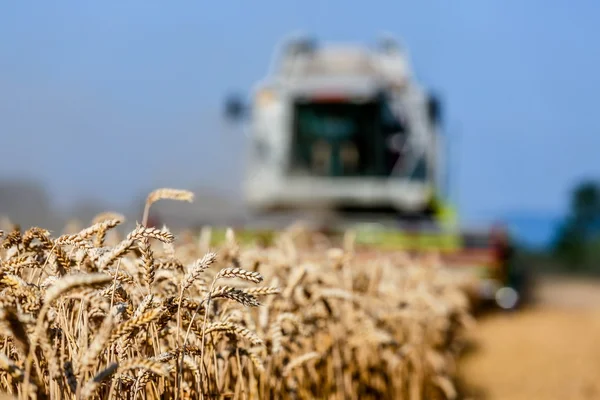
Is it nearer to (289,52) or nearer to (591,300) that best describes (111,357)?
(289,52)

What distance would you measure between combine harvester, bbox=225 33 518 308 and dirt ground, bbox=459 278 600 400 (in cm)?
240

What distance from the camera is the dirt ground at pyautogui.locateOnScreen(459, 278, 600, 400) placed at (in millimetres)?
7027

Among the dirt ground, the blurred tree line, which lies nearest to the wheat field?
the dirt ground

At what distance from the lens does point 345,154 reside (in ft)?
51.0

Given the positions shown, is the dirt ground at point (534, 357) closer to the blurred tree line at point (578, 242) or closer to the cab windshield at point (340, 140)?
the cab windshield at point (340, 140)

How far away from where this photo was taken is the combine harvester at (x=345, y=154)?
15.1 metres

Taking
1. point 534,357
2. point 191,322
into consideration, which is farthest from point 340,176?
point 191,322

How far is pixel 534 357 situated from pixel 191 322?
742 cm

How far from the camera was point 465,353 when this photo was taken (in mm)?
9078

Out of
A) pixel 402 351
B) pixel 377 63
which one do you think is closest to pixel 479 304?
pixel 377 63

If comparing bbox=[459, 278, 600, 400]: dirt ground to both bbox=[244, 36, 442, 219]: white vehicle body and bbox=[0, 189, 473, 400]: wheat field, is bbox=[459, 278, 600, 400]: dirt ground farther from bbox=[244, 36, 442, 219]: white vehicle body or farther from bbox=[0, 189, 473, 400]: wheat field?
bbox=[244, 36, 442, 219]: white vehicle body

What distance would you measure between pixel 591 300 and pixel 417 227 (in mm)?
9704

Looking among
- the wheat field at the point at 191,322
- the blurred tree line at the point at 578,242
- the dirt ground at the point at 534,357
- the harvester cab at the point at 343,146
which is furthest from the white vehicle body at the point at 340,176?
the blurred tree line at the point at 578,242

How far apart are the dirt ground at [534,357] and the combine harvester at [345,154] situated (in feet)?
7.87
